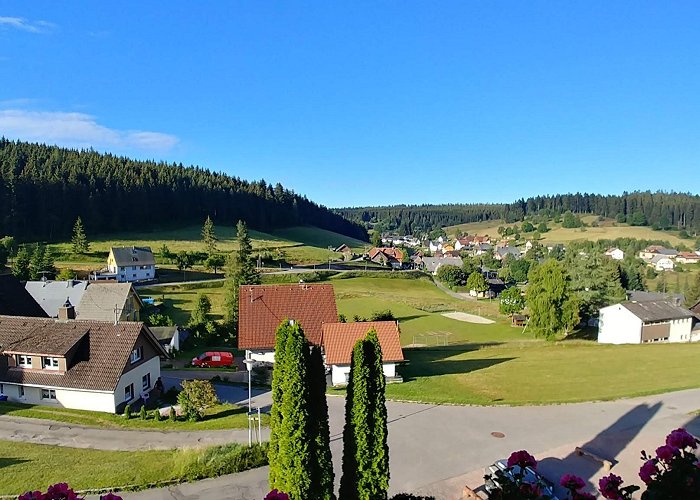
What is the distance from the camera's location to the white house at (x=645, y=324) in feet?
157

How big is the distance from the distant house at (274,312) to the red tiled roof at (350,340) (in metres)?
2.72

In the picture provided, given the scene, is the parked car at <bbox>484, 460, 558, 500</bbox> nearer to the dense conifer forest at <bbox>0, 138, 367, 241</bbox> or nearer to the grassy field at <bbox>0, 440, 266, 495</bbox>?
the grassy field at <bbox>0, 440, 266, 495</bbox>

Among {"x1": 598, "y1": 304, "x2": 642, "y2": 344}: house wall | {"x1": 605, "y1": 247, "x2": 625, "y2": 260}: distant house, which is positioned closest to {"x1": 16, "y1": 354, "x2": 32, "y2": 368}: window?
{"x1": 598, "y1": 304, "x2": 642, "y2": 344}: house wall

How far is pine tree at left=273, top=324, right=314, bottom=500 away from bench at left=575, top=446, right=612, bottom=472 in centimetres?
1214

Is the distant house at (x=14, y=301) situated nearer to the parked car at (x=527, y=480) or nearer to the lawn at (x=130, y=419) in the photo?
the lawn at (x=130, y=419)

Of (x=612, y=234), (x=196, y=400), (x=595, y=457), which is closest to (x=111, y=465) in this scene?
(x=196, y=400)

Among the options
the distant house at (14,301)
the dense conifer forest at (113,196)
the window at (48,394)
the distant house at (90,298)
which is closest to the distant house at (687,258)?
the dense conifer forest at (113,196)

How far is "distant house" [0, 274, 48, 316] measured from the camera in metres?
34.8

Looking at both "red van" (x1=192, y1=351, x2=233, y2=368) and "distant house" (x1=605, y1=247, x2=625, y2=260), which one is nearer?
"red van" (x1=192, y1=351, x2=233, y2=368)

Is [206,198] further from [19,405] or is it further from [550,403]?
[550,403]

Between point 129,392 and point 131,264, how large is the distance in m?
54.0

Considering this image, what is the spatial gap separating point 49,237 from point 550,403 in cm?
10116

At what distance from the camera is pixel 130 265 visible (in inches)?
2968

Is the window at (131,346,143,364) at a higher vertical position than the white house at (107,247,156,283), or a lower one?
lower
